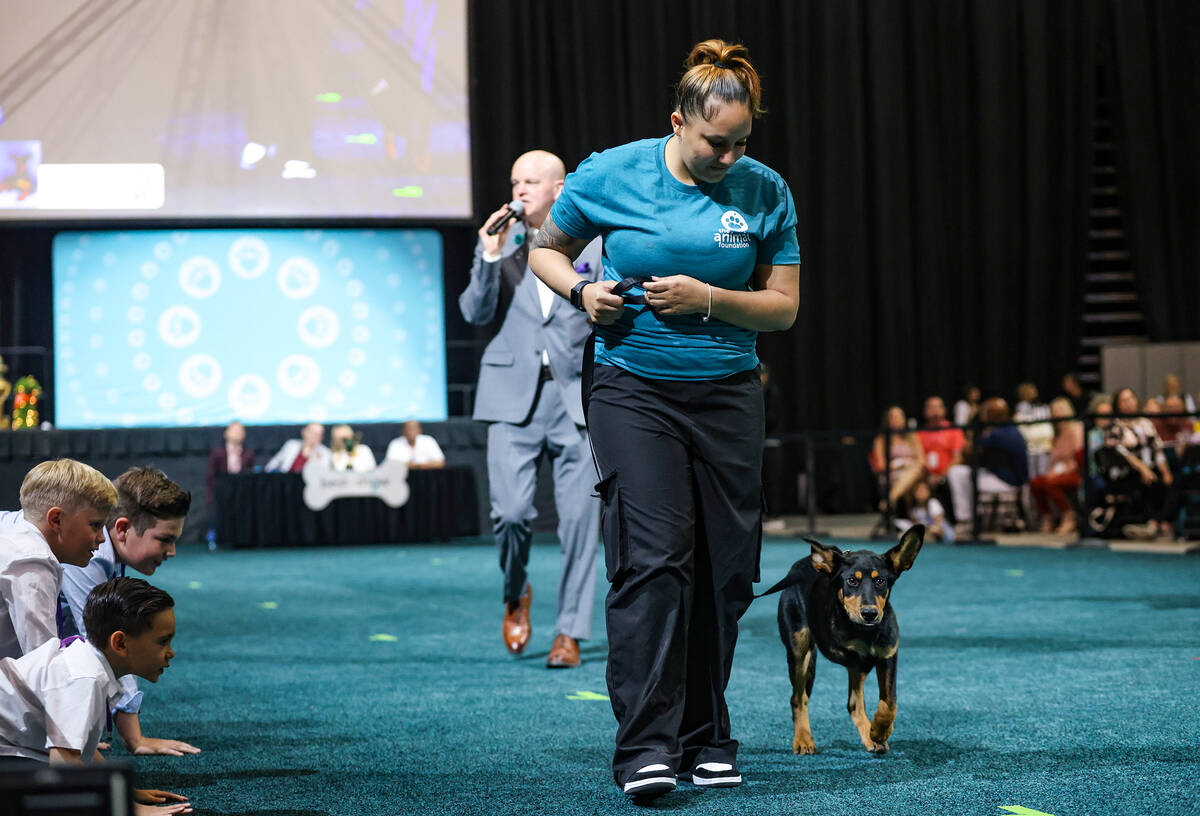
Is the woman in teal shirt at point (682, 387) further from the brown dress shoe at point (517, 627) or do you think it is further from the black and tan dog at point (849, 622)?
the brown dress shoe at point (517, 627)

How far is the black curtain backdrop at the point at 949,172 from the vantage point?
49.1ft

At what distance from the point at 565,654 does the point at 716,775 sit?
180 cm

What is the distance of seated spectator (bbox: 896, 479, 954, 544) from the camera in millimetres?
10273

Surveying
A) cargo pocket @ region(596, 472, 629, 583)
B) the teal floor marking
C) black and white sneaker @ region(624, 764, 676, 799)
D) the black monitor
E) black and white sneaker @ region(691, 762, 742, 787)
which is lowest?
the teal floor marking

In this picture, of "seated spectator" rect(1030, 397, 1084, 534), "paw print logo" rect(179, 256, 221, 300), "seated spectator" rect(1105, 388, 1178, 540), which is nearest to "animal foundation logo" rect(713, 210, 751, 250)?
"seated spectator" rect(1105, 388, 1178, 540)

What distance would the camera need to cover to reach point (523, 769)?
2.74 m

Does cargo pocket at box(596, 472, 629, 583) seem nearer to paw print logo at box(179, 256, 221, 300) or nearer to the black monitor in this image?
the black monitor

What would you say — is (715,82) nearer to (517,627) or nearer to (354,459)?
(517,627)

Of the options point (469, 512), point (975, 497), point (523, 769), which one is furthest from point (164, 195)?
point (523, 769)

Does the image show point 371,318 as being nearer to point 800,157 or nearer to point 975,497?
point 800,157

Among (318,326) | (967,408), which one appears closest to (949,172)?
(967,408)

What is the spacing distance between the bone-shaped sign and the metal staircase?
8.09 metres

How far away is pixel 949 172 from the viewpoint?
15250 mm

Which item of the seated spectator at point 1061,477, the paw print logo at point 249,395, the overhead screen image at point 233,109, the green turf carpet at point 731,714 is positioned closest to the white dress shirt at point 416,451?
the paw print logo at point 249,395
